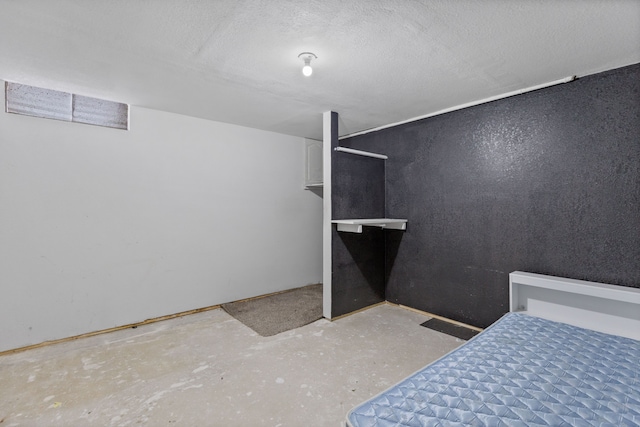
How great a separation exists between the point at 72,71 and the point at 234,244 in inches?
95.4

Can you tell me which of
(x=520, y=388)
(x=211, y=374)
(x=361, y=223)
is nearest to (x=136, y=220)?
(x=211, y=374)

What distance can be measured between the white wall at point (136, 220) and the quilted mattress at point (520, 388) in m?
3.01

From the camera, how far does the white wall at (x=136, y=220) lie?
2625mm

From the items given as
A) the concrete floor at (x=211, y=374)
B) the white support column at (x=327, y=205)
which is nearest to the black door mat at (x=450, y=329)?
the concrete floor at (x=211, y=374)

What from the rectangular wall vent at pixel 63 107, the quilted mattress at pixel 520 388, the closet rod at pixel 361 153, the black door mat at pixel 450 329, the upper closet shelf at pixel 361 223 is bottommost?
the black door mat at pixel 450 329

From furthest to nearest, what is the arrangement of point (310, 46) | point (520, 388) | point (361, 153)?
point (361, 153), point (310, 46), point (520, 388)

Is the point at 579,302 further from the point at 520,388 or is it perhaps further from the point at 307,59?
the point at 307,59

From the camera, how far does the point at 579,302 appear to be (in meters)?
2.28

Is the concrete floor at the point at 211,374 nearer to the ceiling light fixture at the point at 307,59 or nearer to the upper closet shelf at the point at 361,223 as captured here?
the upper closet shelf at the point at 361,223

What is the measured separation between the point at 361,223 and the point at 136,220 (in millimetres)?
2531

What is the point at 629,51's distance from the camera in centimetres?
198

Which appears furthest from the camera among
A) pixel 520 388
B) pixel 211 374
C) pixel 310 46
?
pixel 211 374

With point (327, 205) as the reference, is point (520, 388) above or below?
below

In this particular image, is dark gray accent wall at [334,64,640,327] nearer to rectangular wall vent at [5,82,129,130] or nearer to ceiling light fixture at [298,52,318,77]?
ceiling light fixture at [298,52,318,77]
